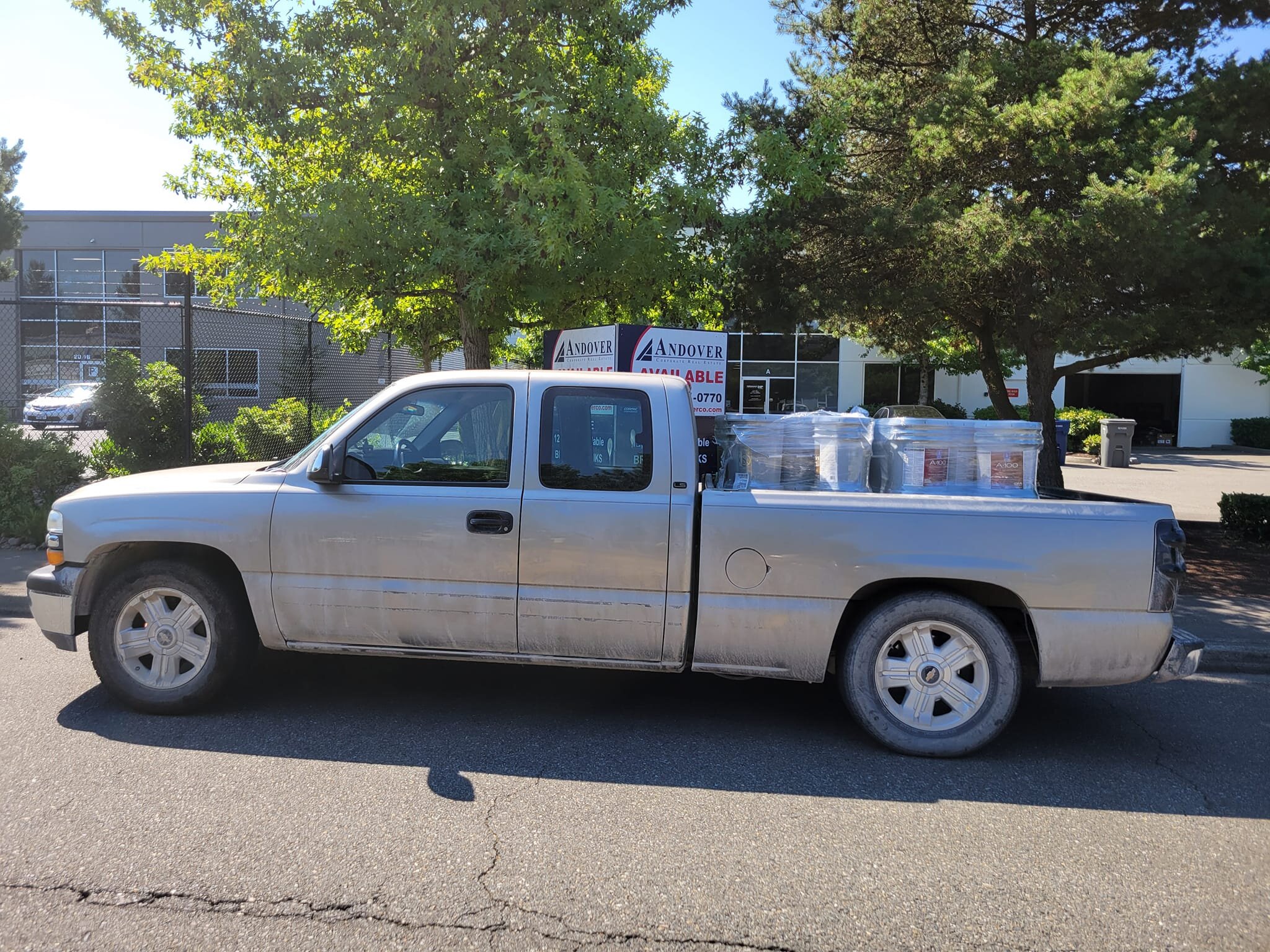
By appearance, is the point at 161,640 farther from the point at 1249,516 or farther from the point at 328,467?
the point at 1249,516

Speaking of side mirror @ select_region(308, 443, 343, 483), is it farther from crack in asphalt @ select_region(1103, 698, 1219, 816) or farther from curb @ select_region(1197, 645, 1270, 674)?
curb @ select_region(1197, 645, 1270, 674)

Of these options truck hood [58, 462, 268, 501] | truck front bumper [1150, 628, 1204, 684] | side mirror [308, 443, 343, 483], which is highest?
side mirror [308, 443, 343, 483]

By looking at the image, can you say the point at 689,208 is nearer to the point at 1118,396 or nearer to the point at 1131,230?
the point at 1131,230

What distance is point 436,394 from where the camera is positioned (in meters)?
4.93

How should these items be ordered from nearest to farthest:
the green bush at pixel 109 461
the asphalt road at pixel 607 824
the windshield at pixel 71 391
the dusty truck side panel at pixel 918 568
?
the asphalt road at pixel 607 824
the dusty truck side panel at pixel 918 568
the green bush at pixel 109 461
the windshield at pixel 71 391

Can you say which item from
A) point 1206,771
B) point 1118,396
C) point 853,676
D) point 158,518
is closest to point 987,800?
point 853,676

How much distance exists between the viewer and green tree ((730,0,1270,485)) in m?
8.60

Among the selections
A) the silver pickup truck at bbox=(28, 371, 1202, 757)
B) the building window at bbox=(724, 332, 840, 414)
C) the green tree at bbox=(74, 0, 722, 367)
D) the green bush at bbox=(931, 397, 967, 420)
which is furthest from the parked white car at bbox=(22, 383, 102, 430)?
the green bush at bbox=(931, 397, 967, 420)

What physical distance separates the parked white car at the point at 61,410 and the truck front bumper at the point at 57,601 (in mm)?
18670

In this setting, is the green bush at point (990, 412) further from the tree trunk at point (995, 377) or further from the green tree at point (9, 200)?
the green tree at point (9, 200)

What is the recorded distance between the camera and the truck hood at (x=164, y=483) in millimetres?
4918

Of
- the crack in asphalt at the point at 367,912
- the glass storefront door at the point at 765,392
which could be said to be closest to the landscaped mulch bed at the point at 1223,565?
the crack in asphalt at the point at 367,912

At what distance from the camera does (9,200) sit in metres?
24.1

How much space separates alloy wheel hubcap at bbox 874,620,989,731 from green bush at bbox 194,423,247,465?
33.6ft
